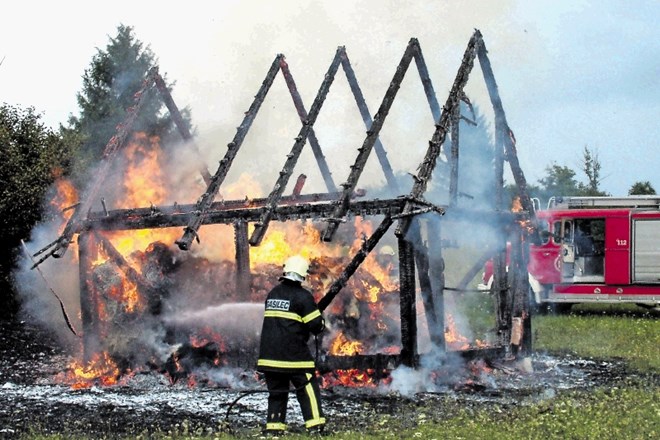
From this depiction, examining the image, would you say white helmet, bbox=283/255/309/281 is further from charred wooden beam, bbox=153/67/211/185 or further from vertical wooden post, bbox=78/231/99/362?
charred wooden beam, bbox=153/67/211/185

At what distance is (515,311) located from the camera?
545 inches

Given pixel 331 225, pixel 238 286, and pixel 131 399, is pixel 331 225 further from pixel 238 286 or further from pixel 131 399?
pixel 131 399

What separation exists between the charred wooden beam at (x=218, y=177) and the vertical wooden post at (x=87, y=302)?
7.09 ft

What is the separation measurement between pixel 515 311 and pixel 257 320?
4.48 metres

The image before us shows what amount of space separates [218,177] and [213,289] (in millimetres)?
1914

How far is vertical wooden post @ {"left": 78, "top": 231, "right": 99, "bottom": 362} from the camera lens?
44.2 ft

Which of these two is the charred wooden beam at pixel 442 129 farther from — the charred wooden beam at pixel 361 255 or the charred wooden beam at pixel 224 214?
the charred wooden beam at pixel 224 214

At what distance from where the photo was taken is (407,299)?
11.1m

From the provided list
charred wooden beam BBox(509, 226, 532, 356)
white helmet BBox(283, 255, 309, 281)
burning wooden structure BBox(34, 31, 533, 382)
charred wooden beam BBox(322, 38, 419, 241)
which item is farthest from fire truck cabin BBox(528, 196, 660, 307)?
white helmet BBox(283, 255, 309, 281)

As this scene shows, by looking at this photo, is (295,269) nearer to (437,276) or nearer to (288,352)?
(288,352)

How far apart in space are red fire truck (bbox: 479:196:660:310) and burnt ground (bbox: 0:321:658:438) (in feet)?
24.9

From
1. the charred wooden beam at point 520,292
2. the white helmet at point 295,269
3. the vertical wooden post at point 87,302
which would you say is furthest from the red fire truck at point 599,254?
the white helmet at point 295,269

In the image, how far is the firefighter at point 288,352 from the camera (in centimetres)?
859

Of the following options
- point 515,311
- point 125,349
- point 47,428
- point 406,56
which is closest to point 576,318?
point 515,311
